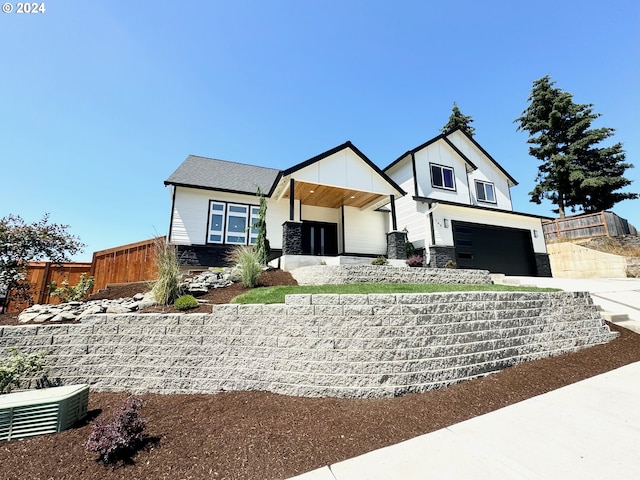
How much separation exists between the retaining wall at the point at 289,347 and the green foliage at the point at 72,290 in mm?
3451

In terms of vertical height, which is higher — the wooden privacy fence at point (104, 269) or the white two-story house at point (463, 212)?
the white two-story house at point (463, 212)

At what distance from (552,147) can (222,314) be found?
27792mm

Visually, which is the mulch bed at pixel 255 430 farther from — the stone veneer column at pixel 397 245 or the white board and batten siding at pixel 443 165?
the white board and batten siding at pixel 443 165

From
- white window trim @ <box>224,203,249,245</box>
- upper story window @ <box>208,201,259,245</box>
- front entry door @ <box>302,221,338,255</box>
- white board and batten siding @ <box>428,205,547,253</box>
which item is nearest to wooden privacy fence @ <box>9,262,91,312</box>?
upper story window @ <box>208,201,259,245</box>

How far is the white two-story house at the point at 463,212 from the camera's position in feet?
40.3

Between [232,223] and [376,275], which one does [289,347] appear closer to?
[376,275]

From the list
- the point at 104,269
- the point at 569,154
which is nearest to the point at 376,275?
the point at 104,269

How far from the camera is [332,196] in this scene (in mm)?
11578

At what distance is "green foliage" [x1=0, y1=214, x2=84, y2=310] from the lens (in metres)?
5.80

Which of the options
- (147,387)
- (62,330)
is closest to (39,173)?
(62,330)

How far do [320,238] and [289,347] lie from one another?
29.9ft

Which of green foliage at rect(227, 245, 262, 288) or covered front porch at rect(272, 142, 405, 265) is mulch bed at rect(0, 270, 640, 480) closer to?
green foliage at rect(227, 245, 262, 288)

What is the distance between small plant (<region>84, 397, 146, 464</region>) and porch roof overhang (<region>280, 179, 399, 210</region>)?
829 cm

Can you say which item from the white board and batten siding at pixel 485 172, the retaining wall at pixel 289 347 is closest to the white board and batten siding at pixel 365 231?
the white board and batten siding at pixel 485 172
